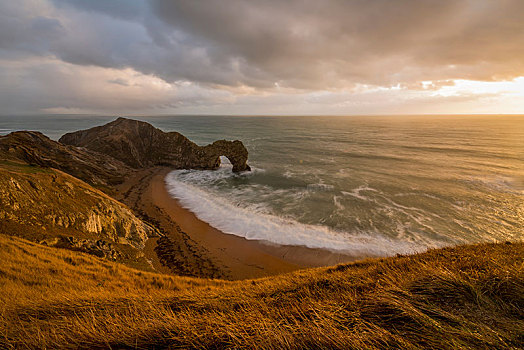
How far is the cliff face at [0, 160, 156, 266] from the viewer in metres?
10.6

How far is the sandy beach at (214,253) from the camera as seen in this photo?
14.1 metres

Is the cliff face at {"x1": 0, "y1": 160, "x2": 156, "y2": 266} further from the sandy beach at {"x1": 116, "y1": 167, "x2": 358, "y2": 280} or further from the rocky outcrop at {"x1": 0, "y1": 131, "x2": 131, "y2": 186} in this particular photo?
the rocky outcrop at {"x1": 0, "y1": 131, "x2": 131, "y2": 186}

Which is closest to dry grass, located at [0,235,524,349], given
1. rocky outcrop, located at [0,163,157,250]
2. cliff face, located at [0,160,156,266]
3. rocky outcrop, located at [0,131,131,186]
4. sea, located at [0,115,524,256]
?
cliff face, located at [0,160,156,266]

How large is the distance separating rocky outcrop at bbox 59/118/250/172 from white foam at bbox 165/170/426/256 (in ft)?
51.8

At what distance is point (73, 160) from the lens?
92.6ft

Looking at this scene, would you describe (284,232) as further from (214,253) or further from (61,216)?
(61,216)

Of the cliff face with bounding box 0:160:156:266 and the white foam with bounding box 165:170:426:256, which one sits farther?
the white foam with bounding box 165:170:426:256

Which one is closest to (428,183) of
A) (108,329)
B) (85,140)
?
(108,329)

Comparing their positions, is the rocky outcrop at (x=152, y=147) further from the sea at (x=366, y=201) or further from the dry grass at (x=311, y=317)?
the dry grass at (x=311, y=317)

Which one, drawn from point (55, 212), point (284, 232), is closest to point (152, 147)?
point (55, 212)

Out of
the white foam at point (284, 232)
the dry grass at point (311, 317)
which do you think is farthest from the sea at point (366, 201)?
the dry grass at point (311, 317)

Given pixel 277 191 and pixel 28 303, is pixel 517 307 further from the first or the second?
pixel 277 191

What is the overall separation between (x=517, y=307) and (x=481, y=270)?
2.04m

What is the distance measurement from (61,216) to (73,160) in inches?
878
